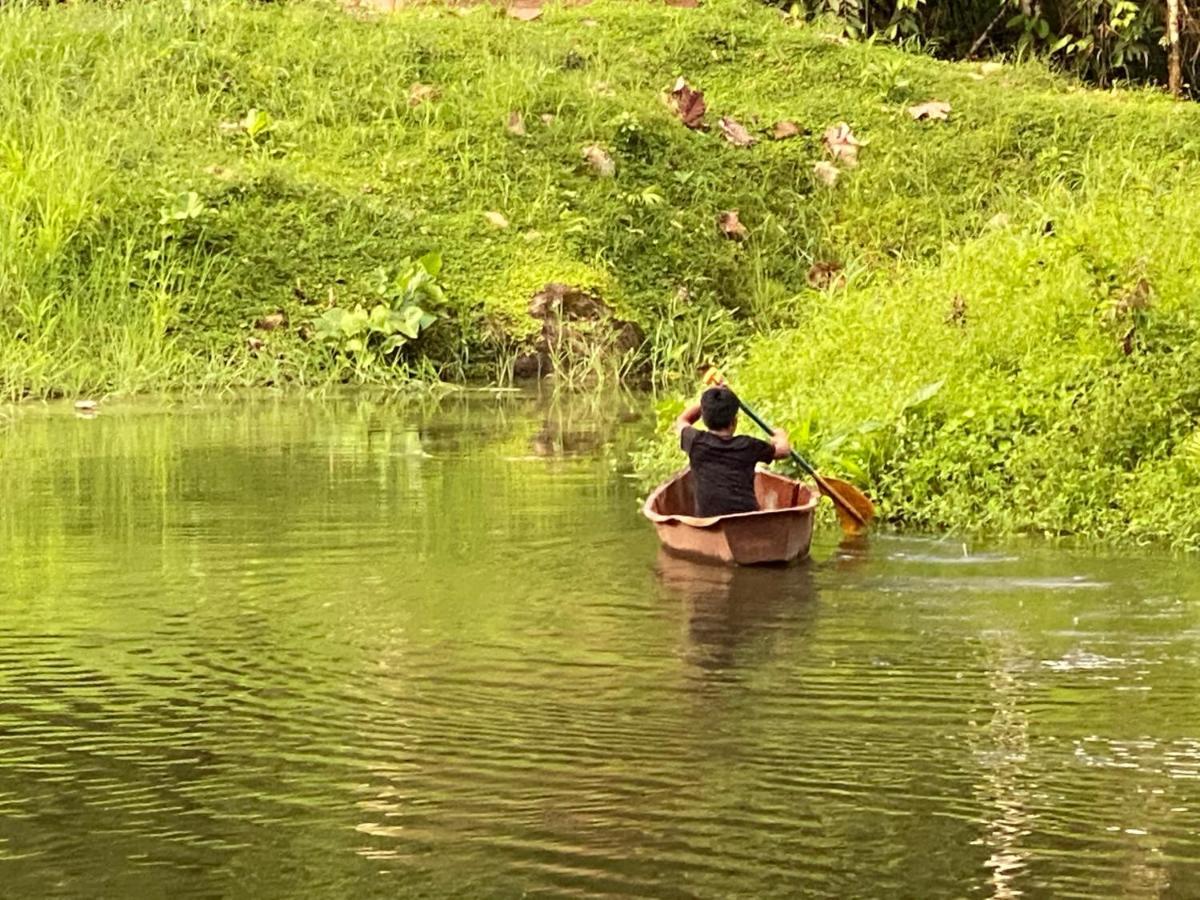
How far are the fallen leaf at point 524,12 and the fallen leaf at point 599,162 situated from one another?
360 cm

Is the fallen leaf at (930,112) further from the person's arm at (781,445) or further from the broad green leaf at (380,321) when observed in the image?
the person's arm at (781,445)

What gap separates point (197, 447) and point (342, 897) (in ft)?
28.5

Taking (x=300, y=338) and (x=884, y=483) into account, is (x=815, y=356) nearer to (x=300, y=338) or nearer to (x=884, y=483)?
(x=884, y=483)

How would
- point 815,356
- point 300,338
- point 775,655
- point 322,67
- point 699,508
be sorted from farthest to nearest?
point 322,67
point 300,338
point 815,356
point 699,508
point 775,655

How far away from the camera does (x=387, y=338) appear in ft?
58.1

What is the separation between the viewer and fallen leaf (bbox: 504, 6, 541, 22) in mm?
22984

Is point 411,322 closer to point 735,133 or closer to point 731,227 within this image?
point 731,227

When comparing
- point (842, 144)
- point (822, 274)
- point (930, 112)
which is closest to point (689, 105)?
point (842, 144)

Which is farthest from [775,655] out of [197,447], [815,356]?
[197,447]

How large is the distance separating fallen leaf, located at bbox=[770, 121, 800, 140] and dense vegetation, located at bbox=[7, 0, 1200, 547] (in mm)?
167

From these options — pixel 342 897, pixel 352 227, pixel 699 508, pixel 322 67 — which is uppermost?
pixel 322 67

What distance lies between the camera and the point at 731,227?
1958 cm

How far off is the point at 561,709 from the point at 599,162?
12992 millimetres

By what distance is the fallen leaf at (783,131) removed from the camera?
2091cm
